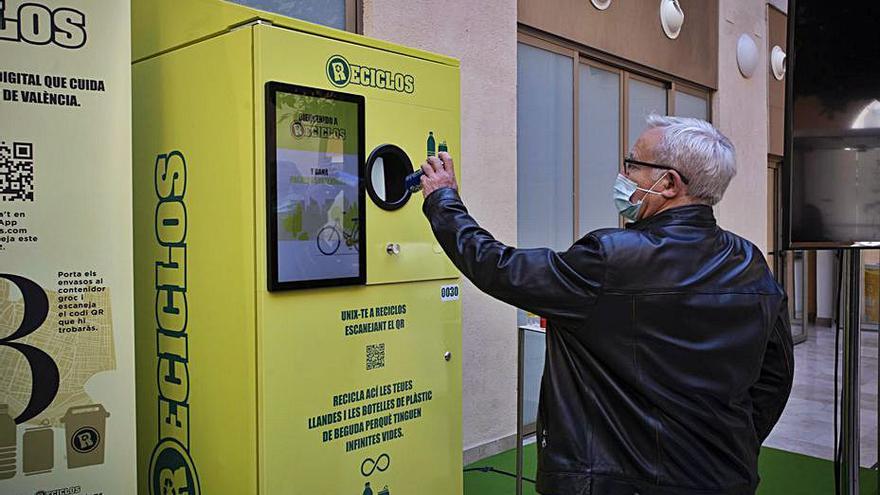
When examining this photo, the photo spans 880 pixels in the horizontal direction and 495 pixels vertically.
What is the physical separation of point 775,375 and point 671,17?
4605 millimetres

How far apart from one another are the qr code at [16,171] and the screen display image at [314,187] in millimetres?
558

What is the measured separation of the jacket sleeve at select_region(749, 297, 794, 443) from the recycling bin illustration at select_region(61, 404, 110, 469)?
170cm

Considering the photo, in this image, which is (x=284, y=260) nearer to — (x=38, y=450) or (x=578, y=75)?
(x=38, y=450)

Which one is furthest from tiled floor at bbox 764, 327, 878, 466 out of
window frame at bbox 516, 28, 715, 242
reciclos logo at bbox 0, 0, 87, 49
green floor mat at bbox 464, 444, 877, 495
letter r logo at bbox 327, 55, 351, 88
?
reciclos logo at bbox 0, 0, 87, 49

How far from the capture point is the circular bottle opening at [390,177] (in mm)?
2357

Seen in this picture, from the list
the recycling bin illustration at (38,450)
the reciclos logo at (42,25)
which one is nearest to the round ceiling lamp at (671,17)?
the reciclos logo at (42,25)

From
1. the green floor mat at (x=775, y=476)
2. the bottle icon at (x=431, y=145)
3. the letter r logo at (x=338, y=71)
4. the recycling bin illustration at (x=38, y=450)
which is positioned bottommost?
the green floor mat at (x=775, y=476)

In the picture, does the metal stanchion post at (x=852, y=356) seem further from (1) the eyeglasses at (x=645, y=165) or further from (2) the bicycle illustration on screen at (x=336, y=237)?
(2) the bicycle illustration on screen at (x=336, y=237)

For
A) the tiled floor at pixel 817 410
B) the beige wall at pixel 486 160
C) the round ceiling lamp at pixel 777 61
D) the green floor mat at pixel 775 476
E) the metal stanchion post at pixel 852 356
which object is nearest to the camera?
the metal stanchion post at pixel 852 356

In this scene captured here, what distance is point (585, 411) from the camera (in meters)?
1.90

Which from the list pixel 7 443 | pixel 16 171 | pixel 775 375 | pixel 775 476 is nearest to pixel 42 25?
pixel 16 171

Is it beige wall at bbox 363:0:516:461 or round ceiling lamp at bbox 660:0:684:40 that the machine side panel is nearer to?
beige wall at bbox 363:0:516:461

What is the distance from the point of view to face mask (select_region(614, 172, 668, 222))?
2.00m

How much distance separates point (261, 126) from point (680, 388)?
121cm
